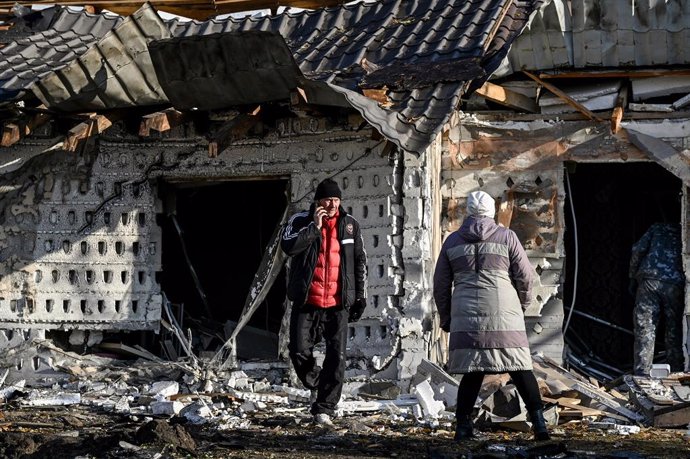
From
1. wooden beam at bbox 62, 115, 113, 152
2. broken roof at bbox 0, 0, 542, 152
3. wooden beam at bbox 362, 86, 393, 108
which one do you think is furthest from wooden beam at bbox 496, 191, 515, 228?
wooden beam at bbox 62, 115, 113, 152

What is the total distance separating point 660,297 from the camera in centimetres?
1373

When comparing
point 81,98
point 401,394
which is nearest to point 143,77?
point 81,98

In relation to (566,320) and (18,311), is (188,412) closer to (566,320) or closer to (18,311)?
→ (18,311)

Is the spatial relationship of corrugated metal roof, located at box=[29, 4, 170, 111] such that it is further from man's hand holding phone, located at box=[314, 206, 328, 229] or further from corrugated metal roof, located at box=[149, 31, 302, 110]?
man's hand holding phone, located at box=[314, 206, 328, 229]

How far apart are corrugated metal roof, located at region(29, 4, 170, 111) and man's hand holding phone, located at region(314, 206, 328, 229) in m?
2.73

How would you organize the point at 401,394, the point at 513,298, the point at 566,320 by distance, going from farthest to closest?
the point at 566,320
the point at 401,394
the point at 513,298

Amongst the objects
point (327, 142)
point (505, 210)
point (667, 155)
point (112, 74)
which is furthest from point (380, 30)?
point (667, 155)

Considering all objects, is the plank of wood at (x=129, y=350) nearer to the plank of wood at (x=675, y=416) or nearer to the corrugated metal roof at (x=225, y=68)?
the corrugated metal roof at (x=225, y=68)

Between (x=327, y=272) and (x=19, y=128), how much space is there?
12.1 ft

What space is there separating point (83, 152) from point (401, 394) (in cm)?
377

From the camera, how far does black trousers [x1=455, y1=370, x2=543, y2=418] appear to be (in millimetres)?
9492

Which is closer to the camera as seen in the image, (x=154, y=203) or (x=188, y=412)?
(x=188, y=412)

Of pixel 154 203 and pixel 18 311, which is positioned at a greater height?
pixel 154 203

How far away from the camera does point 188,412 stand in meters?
11.2
